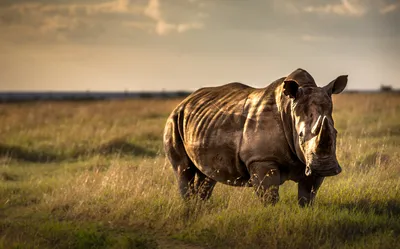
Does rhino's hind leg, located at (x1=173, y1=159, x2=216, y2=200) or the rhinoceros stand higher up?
the rhinoceros

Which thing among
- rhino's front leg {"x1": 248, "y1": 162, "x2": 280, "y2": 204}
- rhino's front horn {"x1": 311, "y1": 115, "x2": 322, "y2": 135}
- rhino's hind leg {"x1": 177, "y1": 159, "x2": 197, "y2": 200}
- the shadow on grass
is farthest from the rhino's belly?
the shadow on grass

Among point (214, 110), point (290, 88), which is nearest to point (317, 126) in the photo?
point (290, 88)

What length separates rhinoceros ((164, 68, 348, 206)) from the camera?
6.21 metres

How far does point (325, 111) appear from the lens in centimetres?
629

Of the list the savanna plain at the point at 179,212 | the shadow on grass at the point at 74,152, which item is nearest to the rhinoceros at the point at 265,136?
the savanna plain at the point at 179,212

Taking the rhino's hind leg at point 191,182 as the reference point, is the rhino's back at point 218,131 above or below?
above

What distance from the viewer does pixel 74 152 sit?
51.7ft

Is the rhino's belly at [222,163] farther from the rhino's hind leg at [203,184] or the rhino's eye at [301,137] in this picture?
the rhino's eye at [301,137]

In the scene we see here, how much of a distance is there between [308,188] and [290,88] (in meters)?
1.39

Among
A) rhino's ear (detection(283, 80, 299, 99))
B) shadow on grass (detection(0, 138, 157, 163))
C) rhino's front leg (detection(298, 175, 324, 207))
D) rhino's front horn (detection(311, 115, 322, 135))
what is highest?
rhino's ear (detection(283, 80, 299, 99))

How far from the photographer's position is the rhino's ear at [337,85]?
664 cm

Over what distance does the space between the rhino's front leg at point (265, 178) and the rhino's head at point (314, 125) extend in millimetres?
437

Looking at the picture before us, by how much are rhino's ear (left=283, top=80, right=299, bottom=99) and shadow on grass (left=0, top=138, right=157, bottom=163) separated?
8904mm

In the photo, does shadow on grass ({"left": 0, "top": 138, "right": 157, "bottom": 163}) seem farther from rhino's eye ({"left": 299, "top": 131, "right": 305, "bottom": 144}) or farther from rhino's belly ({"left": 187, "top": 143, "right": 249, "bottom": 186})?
rhino's eye ({"left": 299, "top": 131, "right": 305, "bottom": 144})
